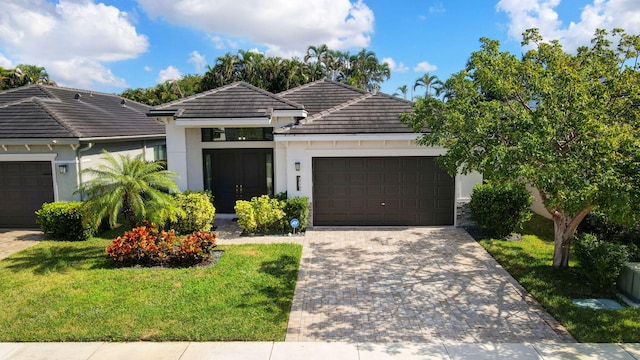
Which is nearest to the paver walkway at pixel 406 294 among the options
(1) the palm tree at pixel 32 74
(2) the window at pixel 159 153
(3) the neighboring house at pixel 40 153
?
(3) the neighboring house at pixel 40 153

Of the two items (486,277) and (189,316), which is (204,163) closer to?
(189,316)

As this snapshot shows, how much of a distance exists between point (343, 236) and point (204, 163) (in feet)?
18.2

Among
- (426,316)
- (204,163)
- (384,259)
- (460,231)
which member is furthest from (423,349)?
(204,163)

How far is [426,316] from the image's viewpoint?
7594 millimetres

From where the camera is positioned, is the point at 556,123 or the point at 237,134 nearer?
the point at 556,123

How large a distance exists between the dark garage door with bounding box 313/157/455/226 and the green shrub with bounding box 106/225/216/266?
4.53 m

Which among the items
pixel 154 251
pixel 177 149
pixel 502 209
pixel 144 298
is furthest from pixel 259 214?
pixel 502 209

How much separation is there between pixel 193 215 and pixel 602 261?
398 inches

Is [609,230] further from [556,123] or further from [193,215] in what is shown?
[193,215]

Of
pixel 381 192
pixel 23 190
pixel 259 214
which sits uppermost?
pixel 23 190

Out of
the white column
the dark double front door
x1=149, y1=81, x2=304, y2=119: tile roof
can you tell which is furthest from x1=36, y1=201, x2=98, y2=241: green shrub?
the dark double front door

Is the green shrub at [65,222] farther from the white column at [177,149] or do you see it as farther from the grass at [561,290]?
the grass at [561,290]

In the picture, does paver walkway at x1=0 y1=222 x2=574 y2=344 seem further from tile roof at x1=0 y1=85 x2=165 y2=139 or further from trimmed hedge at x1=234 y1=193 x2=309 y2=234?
tile roof at x1=0 y1=85 x2=165 y2=139

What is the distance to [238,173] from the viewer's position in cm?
1494
